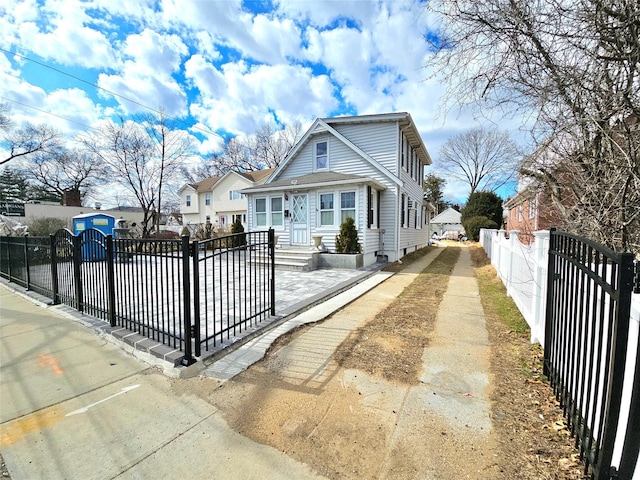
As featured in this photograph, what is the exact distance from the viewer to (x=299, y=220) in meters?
11.9

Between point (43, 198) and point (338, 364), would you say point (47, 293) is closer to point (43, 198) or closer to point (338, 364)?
point (338, 364)

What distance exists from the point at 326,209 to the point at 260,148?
90.1ft

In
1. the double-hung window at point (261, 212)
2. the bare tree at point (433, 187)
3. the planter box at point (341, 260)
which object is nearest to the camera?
the planter box at point (341, 260)

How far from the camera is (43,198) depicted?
31.7 meters

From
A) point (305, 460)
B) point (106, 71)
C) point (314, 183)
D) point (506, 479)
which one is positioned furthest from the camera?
point (106, 71)

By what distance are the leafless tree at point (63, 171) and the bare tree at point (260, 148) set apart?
13.0 metres

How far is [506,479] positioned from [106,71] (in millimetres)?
16963

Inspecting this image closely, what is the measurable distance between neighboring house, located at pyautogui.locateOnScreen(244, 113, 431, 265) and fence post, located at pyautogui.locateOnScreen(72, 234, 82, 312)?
7.34m

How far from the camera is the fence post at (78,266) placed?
489 cm

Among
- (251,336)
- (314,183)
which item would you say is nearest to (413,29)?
(251,336)

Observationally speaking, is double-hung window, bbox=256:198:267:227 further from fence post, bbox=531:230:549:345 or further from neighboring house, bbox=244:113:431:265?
fence post, bbox=531:230:549:345

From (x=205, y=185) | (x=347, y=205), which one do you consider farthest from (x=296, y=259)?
(x=205, y=185)

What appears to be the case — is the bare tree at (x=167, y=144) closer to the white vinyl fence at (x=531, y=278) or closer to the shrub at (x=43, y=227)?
the shrub at (x=43, y=227)

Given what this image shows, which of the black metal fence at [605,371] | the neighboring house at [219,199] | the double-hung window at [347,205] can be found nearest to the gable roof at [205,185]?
the neighboring house at [219,199]
